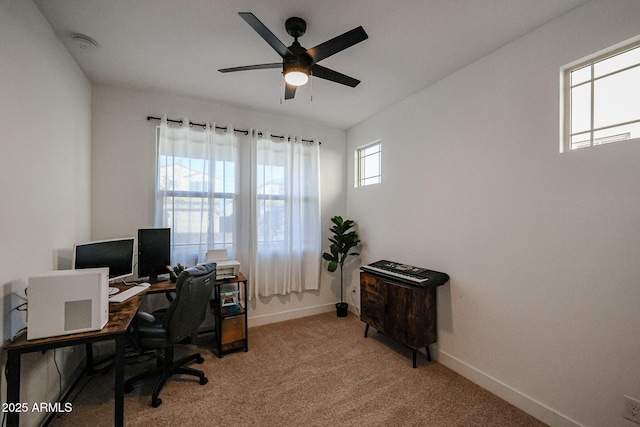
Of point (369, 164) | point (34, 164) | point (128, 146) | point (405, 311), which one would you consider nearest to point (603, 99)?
point (405, 311)

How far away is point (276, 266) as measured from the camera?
3.52 metres

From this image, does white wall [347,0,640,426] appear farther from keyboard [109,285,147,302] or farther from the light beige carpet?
keyboard [109,285,147,302]

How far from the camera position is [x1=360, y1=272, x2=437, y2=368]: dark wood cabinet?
242 centimetres

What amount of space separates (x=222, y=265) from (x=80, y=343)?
4.47 feet

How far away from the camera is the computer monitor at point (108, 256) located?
2.07 metres

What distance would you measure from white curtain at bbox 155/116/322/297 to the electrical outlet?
295 centimetres

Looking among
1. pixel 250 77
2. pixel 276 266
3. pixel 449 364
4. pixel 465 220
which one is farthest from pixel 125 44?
pixel 449 364

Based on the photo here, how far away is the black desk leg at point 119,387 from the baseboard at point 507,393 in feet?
8.70

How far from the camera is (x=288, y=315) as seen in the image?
3.65 metres

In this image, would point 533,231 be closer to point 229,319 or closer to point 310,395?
point 310,395

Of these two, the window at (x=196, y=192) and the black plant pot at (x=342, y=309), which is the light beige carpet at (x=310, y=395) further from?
the window at (x=196, y=192)

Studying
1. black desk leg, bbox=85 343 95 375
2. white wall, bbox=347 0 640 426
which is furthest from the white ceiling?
black desk leg, bbox=85 343 95 375

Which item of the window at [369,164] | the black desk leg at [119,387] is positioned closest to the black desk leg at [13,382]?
the black desk leg at [119,387]

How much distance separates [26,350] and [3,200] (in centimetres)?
83
